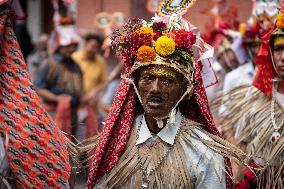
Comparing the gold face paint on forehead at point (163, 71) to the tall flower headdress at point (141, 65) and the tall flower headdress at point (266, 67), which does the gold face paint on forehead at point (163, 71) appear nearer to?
the tall flower headdress at point (141, 65)

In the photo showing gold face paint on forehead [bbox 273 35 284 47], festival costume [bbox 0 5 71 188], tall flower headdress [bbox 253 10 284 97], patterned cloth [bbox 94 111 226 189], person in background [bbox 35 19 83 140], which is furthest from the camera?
person in background [bbox 35 19 83 140]

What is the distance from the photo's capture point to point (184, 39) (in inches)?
180

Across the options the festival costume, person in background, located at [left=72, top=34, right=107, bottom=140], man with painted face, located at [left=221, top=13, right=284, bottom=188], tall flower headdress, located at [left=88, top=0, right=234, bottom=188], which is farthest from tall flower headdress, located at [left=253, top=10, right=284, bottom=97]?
person in background, located at [left=72, top=34, right=107, bottom=140]

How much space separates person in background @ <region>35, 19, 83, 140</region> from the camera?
368 inches

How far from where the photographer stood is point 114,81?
1109 cm

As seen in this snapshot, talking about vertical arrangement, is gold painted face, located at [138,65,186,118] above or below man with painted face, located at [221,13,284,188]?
above

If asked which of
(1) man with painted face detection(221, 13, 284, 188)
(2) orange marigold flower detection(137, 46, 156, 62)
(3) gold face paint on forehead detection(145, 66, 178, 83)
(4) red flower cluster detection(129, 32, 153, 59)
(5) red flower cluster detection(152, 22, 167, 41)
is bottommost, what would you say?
(1) man with painted face detection(221, 13, 284, 188)

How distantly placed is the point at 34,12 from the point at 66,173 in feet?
50.0

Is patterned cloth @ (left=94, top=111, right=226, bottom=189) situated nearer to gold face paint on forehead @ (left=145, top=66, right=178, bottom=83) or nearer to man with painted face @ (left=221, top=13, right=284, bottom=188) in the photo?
gold face paint on forehead @ (left=145, top=66, right=178, bottom=83)

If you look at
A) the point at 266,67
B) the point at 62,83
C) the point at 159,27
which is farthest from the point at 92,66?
the point at 159,27

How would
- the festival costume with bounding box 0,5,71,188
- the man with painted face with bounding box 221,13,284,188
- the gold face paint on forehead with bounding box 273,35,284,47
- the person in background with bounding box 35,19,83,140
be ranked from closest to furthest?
the festival costume with bounding box 0,5,71,188, the man with painted face with bounding box 221,13,284,188, the gold face paint on forehead with bounding box 273,35,284,47, the person in background with bounding box 35,19,83,140

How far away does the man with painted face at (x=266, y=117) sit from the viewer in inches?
213

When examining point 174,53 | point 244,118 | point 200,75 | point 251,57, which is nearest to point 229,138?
point 244,118

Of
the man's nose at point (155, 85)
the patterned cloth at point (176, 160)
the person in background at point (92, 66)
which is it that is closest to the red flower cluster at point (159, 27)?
the man's nose at point (155, 85)
